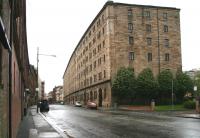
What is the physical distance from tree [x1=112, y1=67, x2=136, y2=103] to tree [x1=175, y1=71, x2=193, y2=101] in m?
9.08

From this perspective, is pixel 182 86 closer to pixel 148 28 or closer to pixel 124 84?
pixel 124 84

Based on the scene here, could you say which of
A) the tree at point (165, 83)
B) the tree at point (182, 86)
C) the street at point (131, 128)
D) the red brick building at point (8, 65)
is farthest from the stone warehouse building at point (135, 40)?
the red brick building at point (8, 65)

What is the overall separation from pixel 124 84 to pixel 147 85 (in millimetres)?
4436

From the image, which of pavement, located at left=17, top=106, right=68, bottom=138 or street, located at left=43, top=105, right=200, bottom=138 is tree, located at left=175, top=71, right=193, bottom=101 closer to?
street, located at left=43, top=105, right=200, bottom=138

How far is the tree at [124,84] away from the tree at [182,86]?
9078 mm

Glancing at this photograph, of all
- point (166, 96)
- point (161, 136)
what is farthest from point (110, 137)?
point (166, 96)

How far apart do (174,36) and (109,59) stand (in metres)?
15.1

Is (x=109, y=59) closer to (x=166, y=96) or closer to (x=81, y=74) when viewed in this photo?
(x=166, y=96)

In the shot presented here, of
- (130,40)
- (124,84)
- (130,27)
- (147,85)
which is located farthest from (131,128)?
(130,27)

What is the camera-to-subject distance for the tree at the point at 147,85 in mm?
68438

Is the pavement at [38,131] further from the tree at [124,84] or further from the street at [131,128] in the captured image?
the tree at [124,84]

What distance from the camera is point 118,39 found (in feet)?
234

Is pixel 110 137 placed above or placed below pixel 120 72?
below

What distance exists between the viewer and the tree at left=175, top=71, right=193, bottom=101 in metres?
70.6
